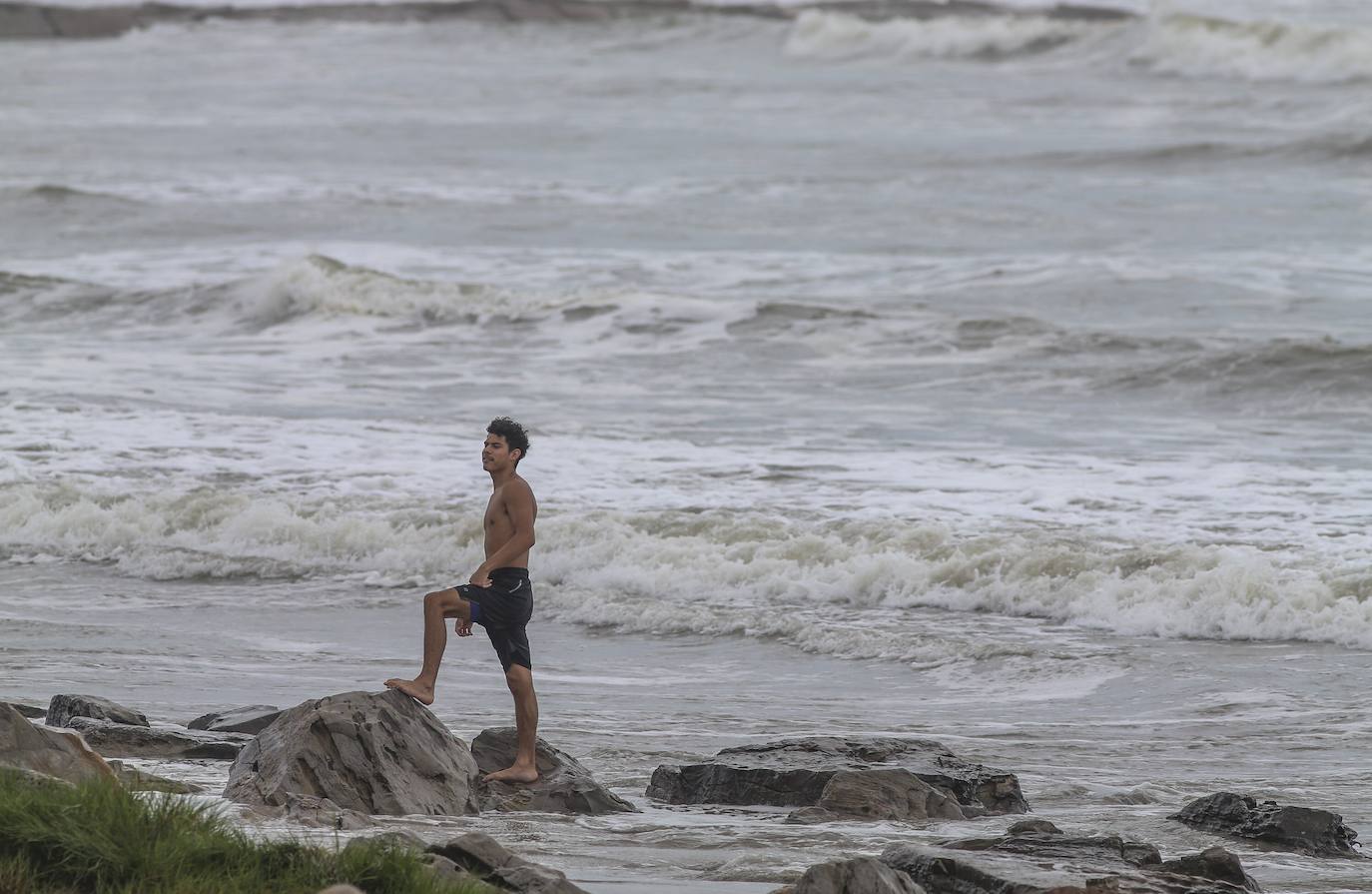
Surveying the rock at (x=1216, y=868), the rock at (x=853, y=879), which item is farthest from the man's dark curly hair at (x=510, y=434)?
the rock at (x=1216, y=868)

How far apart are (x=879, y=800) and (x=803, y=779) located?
34 cm

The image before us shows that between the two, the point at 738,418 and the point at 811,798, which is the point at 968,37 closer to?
the point at 738,418

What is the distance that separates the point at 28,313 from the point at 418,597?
13270mm

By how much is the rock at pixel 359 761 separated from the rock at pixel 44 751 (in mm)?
477

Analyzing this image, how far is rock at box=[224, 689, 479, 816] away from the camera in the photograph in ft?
21.0

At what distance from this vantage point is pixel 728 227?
3033 centimetres

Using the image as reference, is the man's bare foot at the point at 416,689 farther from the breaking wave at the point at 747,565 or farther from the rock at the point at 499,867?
the breaking wave at the point at 747,565

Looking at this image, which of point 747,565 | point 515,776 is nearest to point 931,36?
point 747,565

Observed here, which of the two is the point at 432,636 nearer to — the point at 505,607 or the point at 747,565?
the point at 505,607

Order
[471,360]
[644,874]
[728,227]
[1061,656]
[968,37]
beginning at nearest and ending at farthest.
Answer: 1. [644,874]
2. [1061,656]
3. [471,360]
4. [728,227]
5. [968,37]

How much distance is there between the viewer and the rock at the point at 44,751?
19.4 ft

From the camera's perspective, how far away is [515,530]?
7375 millimetres

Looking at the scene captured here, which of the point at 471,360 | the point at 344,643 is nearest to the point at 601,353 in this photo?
the point at 471,360

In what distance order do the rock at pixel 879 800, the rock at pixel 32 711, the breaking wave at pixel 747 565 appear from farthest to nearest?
the breaking wave at pixel 747 565
the rock at pixel 32 711
the rock at pixel 879 800
